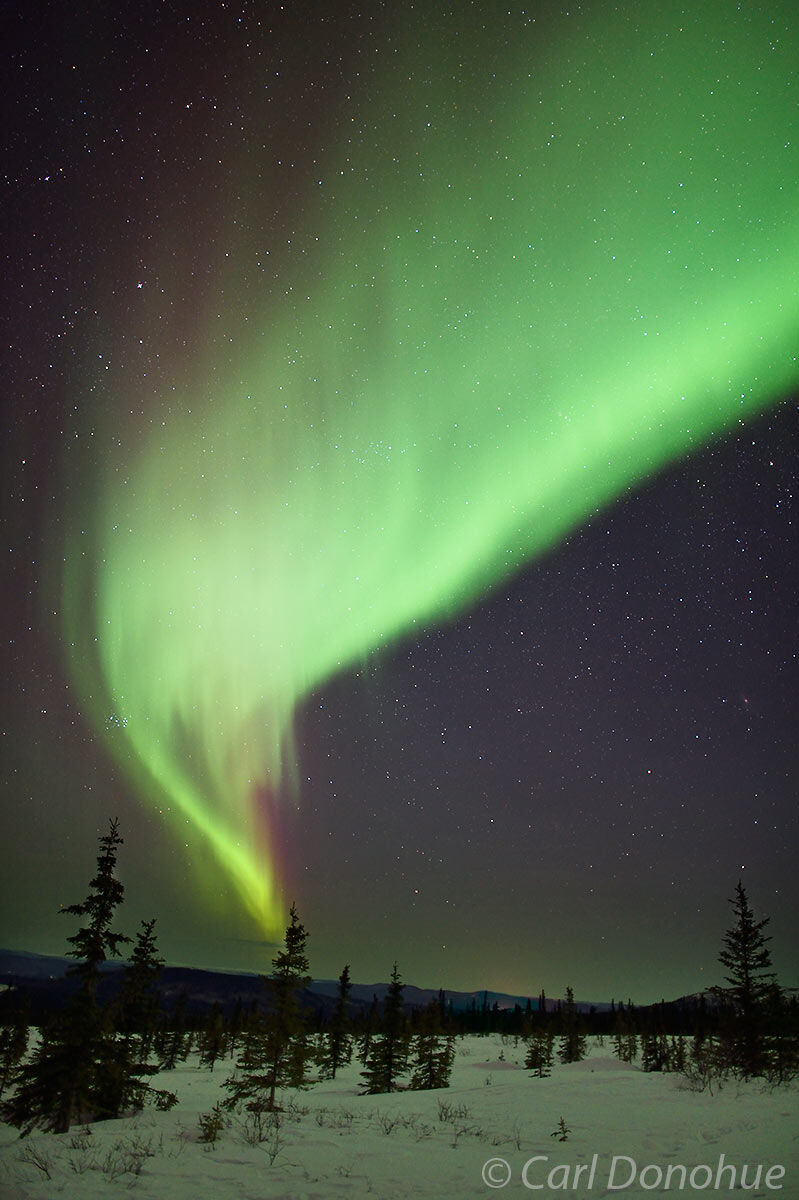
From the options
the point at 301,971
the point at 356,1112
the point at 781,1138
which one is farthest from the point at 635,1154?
the point at 301,971

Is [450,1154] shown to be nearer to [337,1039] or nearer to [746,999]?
[746,999]

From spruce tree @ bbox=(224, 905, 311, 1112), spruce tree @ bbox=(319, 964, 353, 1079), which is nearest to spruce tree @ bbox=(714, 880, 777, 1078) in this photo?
spruce tree @ bbox=(224, 905, 311, 1112)

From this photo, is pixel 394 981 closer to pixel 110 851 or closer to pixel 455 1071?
pixel 455 1071

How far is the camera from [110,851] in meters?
22.1

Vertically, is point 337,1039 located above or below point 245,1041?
below

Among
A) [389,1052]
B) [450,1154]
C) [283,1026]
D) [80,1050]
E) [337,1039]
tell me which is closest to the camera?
[450,1154]

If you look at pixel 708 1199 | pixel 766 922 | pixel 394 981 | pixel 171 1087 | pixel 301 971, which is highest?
pixel 766 922

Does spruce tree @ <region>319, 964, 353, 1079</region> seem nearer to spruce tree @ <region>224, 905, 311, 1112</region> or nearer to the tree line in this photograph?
the tree line

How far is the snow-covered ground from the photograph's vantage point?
30.5ft

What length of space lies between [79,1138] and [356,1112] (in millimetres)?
7881

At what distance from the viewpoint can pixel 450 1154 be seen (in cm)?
1154

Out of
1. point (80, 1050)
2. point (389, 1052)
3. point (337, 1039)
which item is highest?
point (80, 1050)

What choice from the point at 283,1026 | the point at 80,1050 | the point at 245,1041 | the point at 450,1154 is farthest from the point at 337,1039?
the point at 450,1154

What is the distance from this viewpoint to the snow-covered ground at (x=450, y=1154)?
30.5 feet
